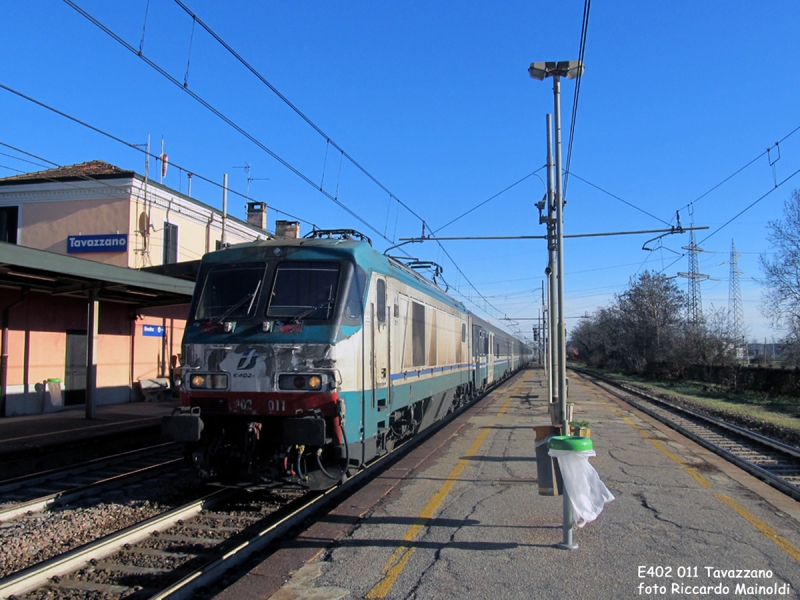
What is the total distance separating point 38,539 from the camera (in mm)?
6508

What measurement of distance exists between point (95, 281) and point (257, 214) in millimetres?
16380

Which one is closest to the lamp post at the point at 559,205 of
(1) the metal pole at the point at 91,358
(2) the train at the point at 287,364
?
(2) the train at the point at 287,364

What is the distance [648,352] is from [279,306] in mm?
47636

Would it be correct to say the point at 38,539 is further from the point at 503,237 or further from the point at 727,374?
the point at 727,374

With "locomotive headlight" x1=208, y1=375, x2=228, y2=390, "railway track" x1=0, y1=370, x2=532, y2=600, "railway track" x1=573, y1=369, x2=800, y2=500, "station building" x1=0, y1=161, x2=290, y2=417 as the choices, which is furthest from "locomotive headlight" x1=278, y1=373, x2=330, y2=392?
"station building" x1=0, y1=161, x2=290, y2=417

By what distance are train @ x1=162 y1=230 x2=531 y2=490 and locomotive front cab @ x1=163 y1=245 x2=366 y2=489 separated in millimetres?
13

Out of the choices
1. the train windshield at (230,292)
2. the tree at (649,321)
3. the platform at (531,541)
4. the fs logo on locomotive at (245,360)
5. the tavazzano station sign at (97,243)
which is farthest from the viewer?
the tree at (649,321)

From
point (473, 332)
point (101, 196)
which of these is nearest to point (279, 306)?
point (473, 332)

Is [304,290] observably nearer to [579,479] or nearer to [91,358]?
[579,479]

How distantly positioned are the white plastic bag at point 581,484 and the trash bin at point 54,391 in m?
15.8

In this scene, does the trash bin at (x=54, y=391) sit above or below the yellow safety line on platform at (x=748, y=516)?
above

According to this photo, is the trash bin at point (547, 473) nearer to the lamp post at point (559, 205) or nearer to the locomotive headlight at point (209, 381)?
the lamp post at point (559, 205)

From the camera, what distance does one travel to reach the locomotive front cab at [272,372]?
23.5ft

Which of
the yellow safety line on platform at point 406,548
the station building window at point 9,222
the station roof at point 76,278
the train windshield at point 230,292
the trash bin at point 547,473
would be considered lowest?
the yellow safety line on platform at point 406,548
